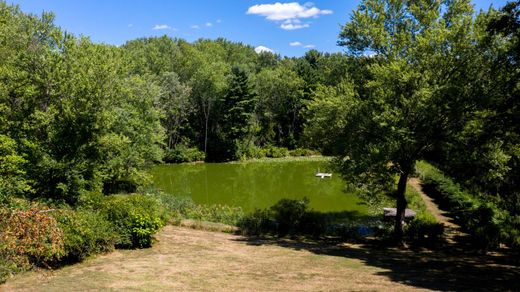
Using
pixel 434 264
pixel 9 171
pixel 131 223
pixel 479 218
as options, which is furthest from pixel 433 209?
pixel 9 171

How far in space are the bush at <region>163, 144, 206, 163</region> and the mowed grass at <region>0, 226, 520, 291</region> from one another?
3644 cm

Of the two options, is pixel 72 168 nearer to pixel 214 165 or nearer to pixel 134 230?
pixel 134 230

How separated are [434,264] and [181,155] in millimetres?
42135

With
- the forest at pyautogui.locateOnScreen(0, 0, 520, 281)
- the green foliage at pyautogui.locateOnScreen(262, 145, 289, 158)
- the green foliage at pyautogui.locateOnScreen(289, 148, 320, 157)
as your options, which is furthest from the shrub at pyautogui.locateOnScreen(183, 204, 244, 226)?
the green foliage at pyautogui.locateOnScreen(289, 148, 320, 157)

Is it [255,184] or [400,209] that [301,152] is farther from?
[400,209]

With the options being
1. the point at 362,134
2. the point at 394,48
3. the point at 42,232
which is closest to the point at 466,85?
the point at 394,48

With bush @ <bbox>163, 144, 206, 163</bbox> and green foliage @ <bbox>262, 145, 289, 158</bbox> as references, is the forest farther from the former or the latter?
green foliage @ <bbox>262, 145, 289, 158</bbox>

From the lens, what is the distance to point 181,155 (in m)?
53.0

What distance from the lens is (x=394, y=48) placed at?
1728cm

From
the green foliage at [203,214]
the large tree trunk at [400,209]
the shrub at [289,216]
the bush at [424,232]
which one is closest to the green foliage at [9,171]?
the green foliage at [203,214]

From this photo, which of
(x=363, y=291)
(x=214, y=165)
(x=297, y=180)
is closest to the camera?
(x=363, y=291)

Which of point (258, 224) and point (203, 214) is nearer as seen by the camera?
point (258, 224)

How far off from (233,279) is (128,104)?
2140 centimetres

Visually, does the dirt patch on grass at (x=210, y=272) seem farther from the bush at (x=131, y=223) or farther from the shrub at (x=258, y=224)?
the shrub at (x=258, y=224)
